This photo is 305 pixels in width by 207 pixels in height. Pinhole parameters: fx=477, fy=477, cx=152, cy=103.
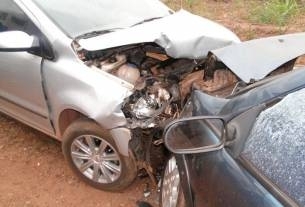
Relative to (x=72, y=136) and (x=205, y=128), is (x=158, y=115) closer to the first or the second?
(x=72, y=136)

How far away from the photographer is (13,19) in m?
3.87

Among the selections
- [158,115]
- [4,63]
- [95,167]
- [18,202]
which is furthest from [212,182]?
[4,63]

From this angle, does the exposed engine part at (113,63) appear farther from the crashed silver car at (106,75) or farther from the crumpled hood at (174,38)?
the crumpled hood at (174,38)

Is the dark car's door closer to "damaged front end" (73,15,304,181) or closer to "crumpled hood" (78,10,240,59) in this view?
"damaged front end" (73,15,304,181)

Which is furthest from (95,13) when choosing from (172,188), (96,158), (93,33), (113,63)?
(172,188)

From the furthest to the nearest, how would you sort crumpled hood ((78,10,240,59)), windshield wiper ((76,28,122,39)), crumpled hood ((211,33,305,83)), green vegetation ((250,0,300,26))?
green vegetation ((250,0,300,26))
windshield wiper ((76,28,122,39))
crumpled hood ((78,10,240,59))
crumpled hood ((211,33,305,83))

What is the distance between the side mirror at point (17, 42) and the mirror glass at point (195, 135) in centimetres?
167

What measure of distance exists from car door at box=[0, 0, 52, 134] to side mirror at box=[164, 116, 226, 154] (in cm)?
171

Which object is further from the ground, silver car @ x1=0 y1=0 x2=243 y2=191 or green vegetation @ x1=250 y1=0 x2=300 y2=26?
silver car @ x1=0 y1=0 x2=243 y2=191

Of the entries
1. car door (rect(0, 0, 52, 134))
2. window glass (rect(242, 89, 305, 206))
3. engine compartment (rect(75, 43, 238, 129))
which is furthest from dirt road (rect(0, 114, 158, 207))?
window glass (rect(242, 89, 305, 206))

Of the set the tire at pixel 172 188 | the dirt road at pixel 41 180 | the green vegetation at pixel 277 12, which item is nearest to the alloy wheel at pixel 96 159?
the dirt road at pixel 41 180

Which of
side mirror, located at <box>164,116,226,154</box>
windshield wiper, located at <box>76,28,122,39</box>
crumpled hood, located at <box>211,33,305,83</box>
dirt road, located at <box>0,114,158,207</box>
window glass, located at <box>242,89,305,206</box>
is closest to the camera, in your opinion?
window glass, located at <box>242,89,305,206</box>

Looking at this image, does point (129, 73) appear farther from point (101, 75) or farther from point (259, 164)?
point (259, 164)

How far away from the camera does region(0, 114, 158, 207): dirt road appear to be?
3.77 m
